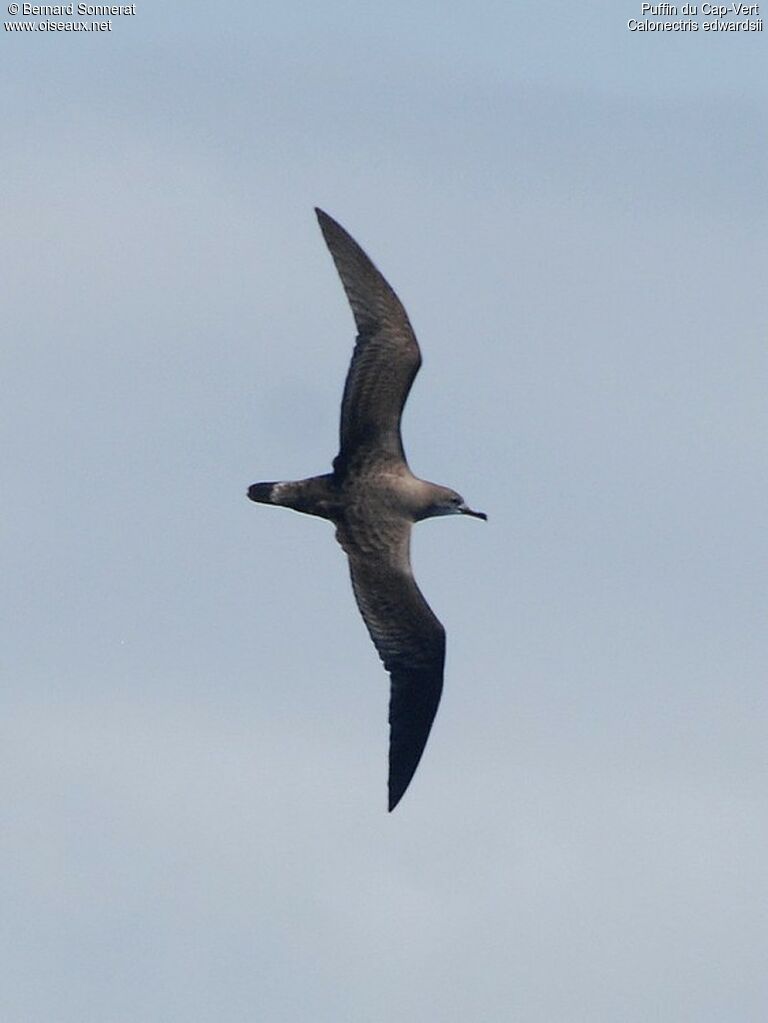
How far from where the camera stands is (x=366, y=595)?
78.7 ft

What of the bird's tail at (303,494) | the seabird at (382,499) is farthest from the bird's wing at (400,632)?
the bird's tail at (303,494)

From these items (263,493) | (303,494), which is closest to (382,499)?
(303,494)

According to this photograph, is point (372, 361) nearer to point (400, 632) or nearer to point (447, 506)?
point (447, 506)

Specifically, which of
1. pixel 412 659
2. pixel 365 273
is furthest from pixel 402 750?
pixel 365 273

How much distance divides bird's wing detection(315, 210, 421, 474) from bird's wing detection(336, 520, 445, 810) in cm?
103

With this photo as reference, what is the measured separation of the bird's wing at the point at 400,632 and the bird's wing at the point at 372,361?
103 centimetres

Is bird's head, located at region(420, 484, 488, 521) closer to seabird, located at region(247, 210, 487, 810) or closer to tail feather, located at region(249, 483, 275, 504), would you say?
seabird, located at region(247, 210, 487, 810)

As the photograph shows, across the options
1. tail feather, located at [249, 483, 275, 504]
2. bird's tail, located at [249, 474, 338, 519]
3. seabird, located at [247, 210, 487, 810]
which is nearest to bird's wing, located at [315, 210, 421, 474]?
seabird, located at [247, 210, 487, 810]

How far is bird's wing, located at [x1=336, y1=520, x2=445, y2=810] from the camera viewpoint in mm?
23828

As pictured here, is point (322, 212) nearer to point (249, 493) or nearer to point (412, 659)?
point (249, 493)

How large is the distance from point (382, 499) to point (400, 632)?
1649 mm

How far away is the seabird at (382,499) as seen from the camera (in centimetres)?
2384

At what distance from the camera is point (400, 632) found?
23.9 meters

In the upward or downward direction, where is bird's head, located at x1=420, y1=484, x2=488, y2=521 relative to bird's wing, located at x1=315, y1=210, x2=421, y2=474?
downward
